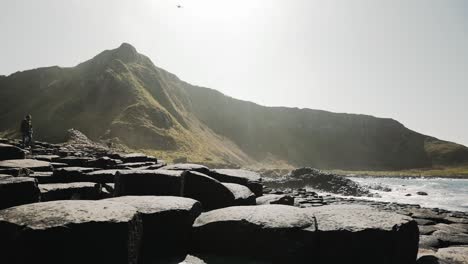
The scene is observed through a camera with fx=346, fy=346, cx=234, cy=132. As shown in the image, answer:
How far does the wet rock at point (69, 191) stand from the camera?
21.7ft

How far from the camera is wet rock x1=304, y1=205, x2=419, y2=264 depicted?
17.4 feet

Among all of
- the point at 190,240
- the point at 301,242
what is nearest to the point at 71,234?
the point at 190,240

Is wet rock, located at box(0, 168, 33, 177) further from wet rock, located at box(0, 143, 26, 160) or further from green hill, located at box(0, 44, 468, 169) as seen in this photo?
green hill, located at box(0, 44, 468, 169)

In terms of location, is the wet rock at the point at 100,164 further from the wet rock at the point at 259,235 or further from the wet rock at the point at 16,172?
the wet rock at the point at 259,235

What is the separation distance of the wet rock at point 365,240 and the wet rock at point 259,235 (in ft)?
0.70

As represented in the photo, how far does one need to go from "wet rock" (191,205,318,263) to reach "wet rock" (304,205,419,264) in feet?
0.70

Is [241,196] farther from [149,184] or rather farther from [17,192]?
[17,192]

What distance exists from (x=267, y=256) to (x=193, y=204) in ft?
4.93

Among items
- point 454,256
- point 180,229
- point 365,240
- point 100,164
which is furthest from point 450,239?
point 100,164

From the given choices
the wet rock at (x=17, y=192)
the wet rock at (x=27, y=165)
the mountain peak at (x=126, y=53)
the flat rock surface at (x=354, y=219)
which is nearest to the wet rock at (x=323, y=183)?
the wet rock at (x=27, y=165)

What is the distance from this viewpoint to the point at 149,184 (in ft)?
23.0

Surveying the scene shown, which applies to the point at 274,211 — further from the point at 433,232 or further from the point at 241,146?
the point at 241,146

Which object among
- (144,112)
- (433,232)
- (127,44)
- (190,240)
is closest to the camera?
(190,240)

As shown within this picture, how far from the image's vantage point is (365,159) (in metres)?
200
